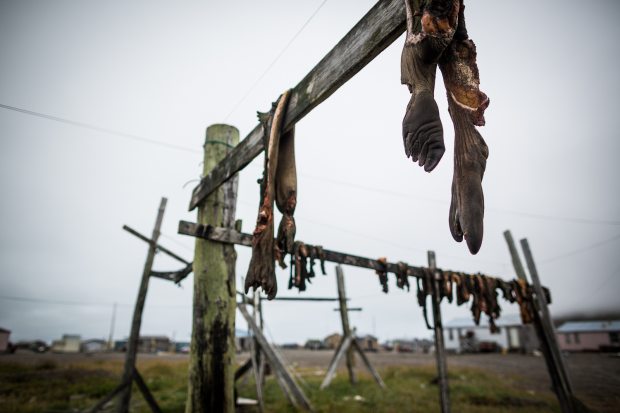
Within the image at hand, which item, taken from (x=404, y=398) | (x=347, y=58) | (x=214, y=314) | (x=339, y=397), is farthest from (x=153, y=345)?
(x=347, y=58)

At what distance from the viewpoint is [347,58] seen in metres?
1.69

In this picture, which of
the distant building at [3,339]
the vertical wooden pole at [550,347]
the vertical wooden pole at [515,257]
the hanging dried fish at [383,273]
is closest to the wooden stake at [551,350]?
the vertical wooden pole at [550,347]

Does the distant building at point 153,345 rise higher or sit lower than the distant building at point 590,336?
lower

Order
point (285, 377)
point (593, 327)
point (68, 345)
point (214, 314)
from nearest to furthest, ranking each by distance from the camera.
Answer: point (214, 314) < point (285, 377) < point (593, 327) < point (68, 345)

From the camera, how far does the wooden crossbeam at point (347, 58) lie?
4.81 ft

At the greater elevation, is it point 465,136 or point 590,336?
point 465,136

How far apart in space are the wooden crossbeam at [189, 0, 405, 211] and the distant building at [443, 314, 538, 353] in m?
38.1

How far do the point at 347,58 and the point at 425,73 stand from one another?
76 cm

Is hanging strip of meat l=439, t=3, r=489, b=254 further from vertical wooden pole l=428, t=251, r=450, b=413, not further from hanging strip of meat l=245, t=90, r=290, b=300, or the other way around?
vertical wooden pole l=428, t=251, r=450, b=413

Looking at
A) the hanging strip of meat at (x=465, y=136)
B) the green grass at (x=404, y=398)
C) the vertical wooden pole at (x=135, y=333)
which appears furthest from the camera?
the green grass at (x=404, y=398)

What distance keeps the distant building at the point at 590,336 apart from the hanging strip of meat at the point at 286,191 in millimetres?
59992

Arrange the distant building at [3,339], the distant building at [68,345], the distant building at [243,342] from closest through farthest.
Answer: the distant building at [243,342], the distant building at [3,339], the distant building at [68,345]

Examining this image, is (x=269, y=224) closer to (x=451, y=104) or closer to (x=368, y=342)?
(x=451, y=104)

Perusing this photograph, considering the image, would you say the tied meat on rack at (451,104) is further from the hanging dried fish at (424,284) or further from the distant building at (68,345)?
the distant building at (68,345)
